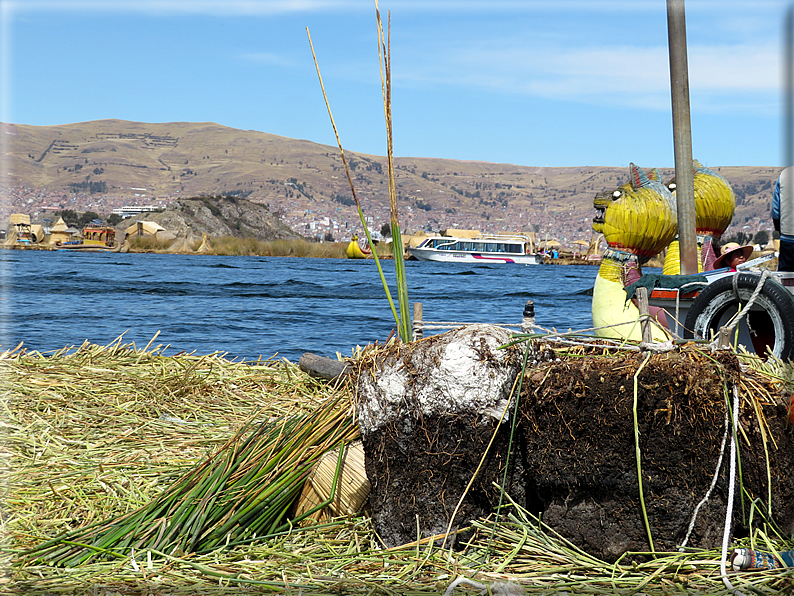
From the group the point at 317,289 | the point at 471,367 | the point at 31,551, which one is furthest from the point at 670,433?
the point at 317,289

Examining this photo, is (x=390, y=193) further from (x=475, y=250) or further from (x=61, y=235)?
(x=61, y=235)

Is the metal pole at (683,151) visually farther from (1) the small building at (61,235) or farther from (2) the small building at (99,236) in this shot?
(1) the small building at (61,235)

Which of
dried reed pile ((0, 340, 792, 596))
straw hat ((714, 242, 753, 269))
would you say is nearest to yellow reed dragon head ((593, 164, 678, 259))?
straw hat ((714, 242, 753, 269))

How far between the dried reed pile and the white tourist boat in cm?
6875

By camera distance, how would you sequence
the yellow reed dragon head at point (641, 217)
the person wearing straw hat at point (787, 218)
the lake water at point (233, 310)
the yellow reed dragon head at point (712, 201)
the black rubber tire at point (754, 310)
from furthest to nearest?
the lake water at point (233, 310), the yellow reed dragon head at point (712, 201), the yellow reed dragon head at point (641, 217), the black rubber tire at point (754, 310), the person wearing straw hat at point (787, 218)

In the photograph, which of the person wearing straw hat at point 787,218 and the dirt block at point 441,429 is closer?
the person wearing straw hat at point 787,218

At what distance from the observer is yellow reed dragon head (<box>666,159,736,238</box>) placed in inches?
330

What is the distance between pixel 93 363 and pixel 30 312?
16.8 metres

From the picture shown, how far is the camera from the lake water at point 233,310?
15586 millimetres

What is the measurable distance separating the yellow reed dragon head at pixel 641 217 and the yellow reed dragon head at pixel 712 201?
0.39m

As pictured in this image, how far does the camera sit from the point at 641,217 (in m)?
8.16

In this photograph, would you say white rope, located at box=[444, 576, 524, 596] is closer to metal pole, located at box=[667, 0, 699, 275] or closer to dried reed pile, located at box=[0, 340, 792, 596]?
dried reed pile, located at box=[0, 340, 792, 596]

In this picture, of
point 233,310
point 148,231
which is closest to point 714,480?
point 233,310

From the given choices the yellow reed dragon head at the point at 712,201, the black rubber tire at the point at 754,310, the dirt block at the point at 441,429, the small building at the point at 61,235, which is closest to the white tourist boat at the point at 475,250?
the small building at the point at 61,235
